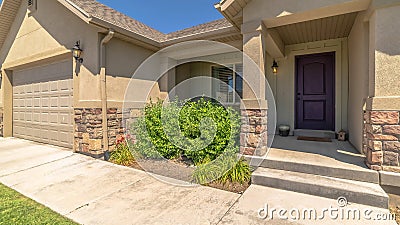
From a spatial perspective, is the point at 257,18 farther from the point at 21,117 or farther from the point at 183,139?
the point at 21,117

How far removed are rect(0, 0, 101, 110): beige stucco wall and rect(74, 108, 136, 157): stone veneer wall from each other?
36 centimetres

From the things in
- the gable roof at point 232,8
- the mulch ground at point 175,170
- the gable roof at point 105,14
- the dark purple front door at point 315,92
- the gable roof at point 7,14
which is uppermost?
the gable roof at point 7,14

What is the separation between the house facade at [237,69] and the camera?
121 inches

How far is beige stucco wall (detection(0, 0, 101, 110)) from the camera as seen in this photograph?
5.28 metres

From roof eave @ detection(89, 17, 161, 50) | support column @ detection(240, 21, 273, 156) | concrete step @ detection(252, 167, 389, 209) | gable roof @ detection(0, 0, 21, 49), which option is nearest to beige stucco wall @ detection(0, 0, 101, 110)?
gable roof @ detection(0, 0, 21, 49)

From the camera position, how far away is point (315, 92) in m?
6.02

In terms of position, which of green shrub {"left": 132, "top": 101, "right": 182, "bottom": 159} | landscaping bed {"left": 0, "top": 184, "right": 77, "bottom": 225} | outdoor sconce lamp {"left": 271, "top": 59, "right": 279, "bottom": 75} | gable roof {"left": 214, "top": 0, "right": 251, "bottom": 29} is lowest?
landscaping bed {"left": 0, "top": 184, "right": 77, "bottom": 225}

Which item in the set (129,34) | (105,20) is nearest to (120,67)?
(129,34)

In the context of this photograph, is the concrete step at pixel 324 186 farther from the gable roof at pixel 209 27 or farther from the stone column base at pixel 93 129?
the gable roof at pixel 209 27

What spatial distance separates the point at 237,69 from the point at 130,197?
5160 millimetres

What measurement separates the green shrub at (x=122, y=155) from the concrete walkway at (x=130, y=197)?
0.30 m

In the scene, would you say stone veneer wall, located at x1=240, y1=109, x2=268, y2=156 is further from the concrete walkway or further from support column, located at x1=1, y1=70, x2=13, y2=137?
support column, located at x1=1, y1=70, x2=13, y2=137

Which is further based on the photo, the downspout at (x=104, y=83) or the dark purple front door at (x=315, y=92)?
the dark purple front door at (x=315, y=92)

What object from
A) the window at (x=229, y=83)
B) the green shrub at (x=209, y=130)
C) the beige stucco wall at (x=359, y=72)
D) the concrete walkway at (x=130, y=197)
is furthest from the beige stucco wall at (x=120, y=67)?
the beige stucco wall at (x=359, y=72)
